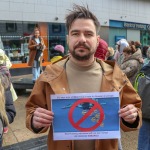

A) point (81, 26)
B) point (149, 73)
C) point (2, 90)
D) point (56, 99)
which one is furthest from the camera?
point (149, 73)

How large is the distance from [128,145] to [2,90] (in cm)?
319

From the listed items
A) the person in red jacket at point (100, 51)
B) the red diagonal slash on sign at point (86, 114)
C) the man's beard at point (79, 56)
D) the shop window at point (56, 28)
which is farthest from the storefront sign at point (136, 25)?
the red diagonal slash on sign at point (86, 114)

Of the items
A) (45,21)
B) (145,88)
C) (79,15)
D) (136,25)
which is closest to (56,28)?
(45,21)

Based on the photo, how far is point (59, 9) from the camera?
17969mm

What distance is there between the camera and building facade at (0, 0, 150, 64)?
615 inches

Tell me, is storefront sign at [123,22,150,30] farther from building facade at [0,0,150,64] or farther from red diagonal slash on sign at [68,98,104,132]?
red diagonal slash on sign at [68,98,104,132]

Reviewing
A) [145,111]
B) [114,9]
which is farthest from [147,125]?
[114,9]

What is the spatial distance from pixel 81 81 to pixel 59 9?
16268 millimetres

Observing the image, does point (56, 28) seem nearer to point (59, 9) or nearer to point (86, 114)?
point (59, 9)

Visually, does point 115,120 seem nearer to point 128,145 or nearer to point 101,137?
point 101,137

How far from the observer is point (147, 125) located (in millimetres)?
3854

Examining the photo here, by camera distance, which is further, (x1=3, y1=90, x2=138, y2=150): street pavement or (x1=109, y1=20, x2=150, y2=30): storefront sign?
(x1=109, y1=20, x2=150, y2=30): storefront sign

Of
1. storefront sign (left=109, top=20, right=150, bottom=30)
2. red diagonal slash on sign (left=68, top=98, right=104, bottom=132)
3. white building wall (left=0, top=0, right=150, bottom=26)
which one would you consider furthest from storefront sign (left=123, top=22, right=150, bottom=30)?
red diagonal slash on sign (left=68, top=98, right=104, bottom=132)

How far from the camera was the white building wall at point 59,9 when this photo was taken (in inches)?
617
